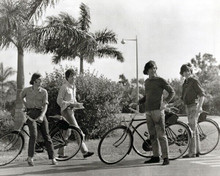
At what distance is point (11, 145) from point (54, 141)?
3.09ft

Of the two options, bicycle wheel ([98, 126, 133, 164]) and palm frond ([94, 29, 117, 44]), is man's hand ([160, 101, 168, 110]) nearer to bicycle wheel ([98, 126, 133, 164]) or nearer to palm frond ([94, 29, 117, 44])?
bicycle wheel ([98, 126, 133, 164])

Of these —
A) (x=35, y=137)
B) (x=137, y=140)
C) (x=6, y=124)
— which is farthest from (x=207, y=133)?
(x=6, y=124)

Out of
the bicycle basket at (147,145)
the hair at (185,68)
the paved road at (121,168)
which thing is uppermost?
the hair at (185,68)

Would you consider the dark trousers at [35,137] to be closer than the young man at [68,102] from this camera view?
Yes

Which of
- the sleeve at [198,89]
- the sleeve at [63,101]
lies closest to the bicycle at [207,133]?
the sleeve at [198,89]

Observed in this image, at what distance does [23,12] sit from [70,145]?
6284 millimetres

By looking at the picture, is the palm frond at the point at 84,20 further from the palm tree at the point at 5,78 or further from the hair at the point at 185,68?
the palm tree at the point at 5,78

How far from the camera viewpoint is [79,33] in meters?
14.5

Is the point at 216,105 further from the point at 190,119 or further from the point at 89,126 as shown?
the point at 190,119

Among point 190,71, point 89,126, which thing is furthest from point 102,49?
point 190,71

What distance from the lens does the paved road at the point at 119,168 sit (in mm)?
7055

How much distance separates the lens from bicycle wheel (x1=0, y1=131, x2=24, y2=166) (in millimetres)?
8016

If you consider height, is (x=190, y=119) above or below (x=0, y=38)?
below

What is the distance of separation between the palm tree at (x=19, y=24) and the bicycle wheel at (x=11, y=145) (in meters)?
4.85
